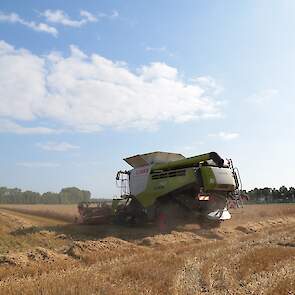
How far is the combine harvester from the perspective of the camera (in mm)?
19734

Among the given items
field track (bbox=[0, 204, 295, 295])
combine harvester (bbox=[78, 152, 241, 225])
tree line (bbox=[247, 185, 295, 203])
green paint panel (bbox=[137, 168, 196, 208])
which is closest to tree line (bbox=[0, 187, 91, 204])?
tree line (bbox=[247, 185, 295, 203])

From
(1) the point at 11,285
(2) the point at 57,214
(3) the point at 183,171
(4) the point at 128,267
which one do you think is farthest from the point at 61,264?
(2) the point at 57,214

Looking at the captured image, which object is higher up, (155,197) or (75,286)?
(155,197)

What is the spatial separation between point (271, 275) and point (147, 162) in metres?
14.1

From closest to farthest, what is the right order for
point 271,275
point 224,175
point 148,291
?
point 148,291, point 271,275, point 224,175

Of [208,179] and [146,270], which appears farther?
[208,179]

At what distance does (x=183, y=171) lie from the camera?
2017 centimetres

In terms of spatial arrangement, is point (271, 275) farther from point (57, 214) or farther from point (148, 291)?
point (57, 214)

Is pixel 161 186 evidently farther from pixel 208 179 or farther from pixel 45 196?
pixel 45 196

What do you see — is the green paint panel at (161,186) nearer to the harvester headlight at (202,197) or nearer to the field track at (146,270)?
the harvester headlight at (202,197)

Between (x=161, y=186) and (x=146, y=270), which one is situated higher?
(x=161, y=186)

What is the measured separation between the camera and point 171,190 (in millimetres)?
20422

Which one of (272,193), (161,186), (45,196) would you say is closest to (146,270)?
(161,186)

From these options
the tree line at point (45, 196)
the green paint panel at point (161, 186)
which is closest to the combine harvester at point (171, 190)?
the green paint panel at point (161, 186)
